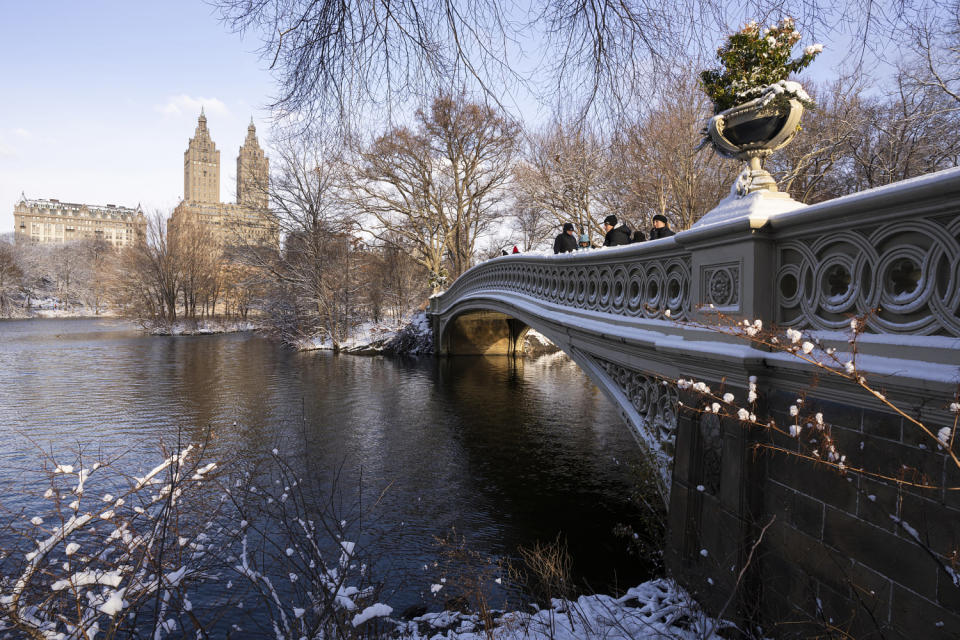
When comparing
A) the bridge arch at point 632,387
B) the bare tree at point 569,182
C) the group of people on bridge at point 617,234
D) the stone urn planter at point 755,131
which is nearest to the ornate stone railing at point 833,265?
the stone urn planter at point 755,131

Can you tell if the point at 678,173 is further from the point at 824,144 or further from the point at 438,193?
the point at 438,193

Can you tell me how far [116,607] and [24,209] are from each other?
137602mm

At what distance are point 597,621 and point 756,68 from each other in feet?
12.7

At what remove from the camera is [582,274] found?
7.14m

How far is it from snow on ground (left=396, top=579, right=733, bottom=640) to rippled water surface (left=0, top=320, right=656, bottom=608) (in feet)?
3.44

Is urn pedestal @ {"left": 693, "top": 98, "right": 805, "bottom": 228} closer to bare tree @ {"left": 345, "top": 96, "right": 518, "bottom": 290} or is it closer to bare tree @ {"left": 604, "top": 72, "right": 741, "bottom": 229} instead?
bare tree @ {"left": 604, "top": 72, "right": 741, "bottom": 229}

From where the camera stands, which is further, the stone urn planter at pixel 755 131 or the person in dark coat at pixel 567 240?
the person in dark coat at pixel 567 240

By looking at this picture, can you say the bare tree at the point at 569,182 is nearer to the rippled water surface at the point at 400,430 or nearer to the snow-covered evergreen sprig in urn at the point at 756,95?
the rippled water surface at the point at 400,430

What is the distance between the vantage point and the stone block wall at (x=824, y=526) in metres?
2.22

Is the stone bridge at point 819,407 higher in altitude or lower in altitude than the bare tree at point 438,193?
lower

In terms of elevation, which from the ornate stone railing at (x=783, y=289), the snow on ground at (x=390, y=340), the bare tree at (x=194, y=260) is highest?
the bare tree at (x=194, y=260)

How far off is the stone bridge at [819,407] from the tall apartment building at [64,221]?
120 metres

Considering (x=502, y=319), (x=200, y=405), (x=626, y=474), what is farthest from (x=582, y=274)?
(x=502, y=319)

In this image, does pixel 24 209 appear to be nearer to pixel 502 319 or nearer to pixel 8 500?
pixel 502 319
